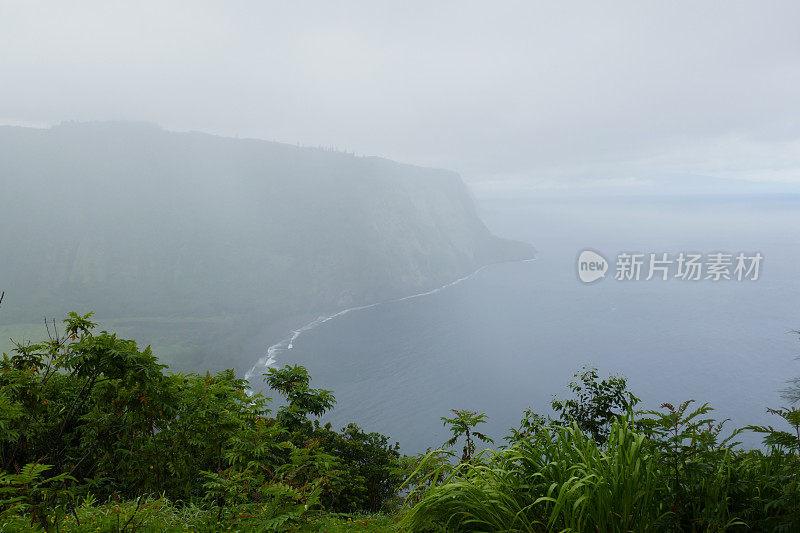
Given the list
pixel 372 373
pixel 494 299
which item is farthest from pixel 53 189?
pixel 494 299

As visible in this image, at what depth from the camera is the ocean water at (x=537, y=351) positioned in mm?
83125

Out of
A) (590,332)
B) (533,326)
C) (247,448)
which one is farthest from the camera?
(533,326)

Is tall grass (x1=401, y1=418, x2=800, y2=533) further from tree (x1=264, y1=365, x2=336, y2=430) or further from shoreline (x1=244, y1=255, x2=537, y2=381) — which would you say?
shoreline (x1=244, y1=255, x2=537, y2=381)

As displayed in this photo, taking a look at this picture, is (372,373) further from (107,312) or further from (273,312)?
(107,312)

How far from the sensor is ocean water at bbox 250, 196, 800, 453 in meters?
83.1

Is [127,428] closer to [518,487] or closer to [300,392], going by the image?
[518,487]

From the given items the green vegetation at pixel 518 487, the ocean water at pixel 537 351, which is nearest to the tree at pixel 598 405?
the green vegetation at pixel 518 487

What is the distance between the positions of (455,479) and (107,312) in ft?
575

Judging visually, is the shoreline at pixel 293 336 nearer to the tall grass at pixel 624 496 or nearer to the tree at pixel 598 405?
the tree at pixel 598 405

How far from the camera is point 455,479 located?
3.20m

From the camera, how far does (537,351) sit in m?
114

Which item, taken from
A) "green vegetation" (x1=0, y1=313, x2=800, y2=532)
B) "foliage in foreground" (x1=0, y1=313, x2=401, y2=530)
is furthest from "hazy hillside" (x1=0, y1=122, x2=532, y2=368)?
"green vegetation" (x1=0, y1=313, x2=800, y2=532)

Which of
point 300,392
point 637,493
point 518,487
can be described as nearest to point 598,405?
point 637,493

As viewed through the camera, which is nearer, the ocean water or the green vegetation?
the green vegetation
